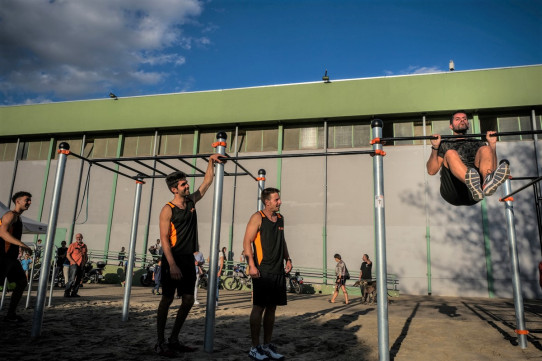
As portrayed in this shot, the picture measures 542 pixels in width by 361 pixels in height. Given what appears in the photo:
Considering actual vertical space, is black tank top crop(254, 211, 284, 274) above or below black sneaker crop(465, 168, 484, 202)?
below

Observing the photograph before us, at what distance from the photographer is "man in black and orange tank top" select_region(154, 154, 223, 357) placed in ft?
13.5

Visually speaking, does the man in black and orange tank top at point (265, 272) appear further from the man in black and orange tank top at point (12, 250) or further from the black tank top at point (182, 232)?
the man in black and orange tank top at point (12, 250)

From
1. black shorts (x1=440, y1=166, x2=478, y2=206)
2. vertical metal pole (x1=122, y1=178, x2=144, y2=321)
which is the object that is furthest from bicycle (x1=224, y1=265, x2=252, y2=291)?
black shorts (x1=440, y1=166, x2=478, y2=206)

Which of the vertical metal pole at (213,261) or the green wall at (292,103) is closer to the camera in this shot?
the vertical metal pole at (213,261)

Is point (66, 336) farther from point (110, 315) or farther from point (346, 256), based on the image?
point (346, 256)

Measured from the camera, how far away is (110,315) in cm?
664

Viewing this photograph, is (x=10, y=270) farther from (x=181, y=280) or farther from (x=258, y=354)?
(x=258, y=354)

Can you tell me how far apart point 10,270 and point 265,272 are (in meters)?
4.16

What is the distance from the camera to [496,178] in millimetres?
3838

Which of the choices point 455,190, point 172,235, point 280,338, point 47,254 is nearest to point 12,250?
point 47,254

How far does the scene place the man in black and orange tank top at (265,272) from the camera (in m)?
4.03

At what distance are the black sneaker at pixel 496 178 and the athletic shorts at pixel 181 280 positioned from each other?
3499mm

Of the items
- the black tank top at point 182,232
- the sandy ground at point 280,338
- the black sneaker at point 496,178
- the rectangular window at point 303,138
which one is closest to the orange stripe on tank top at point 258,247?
the black tank top at point 182,232

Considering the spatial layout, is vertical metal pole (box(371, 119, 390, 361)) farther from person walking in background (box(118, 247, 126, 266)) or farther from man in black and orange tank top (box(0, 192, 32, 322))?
person walking in background (box(118, 247, 126, 266))
